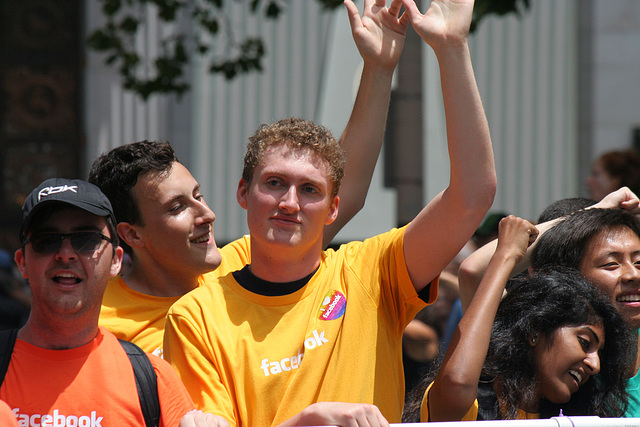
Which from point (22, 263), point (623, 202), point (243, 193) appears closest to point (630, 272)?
point (623, 202)

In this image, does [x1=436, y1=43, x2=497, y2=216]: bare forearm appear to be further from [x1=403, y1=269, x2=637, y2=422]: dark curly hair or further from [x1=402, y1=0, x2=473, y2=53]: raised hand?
[x1=403, y1=269, x2=637, y2=422]: dark curly hair

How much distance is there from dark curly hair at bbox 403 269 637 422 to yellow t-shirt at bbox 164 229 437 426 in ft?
1.45

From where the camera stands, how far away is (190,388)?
7.89 feet

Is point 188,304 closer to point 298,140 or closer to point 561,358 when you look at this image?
point 298,140

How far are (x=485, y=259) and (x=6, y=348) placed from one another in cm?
178

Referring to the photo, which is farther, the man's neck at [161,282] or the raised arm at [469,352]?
the man's neck at [161,282]

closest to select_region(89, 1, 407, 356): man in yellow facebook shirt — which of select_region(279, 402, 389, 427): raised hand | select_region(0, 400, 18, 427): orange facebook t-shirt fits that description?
select_region(0, 400, 18, 427): orange facebook t-shirt

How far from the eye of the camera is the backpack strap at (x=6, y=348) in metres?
2.26

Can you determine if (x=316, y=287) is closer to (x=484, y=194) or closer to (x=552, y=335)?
(x=484, y=194)

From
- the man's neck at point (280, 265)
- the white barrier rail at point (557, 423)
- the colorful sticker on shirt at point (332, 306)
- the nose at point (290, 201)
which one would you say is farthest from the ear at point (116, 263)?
the white barrier rail at point (557, 423)

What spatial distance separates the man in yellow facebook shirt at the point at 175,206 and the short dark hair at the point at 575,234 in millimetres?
745

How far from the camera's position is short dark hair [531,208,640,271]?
3082 millimetres

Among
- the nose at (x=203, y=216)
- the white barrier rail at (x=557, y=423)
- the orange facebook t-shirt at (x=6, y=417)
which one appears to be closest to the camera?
the orange facebook t-shirt at (x=6, y=417)

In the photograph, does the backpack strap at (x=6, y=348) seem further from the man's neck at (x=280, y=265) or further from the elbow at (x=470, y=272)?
the elbow at (x=470, y=272)
